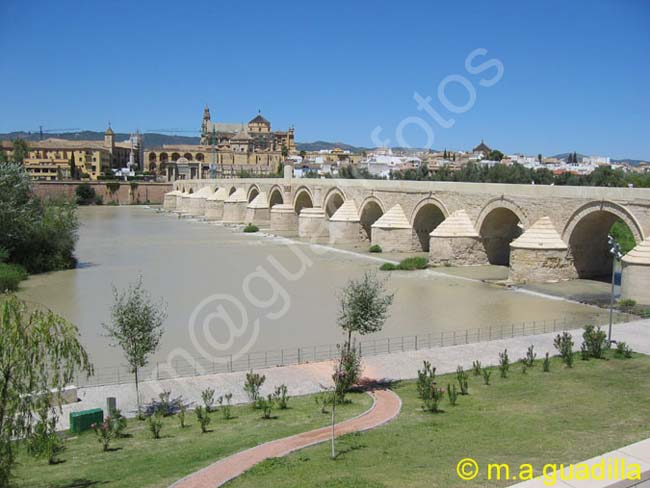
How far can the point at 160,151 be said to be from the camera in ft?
333

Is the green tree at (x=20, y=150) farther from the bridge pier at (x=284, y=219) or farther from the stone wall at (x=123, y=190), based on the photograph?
the bridge pier at (x=284, y=219)

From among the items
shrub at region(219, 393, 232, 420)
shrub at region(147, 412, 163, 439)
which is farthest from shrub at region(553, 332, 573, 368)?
shrub at region(147, 412, 163, 439)

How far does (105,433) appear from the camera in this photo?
7.21 meters

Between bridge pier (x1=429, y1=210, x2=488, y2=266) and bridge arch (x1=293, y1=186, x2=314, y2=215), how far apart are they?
55.0ft

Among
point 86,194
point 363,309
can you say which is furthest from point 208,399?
point 86,194

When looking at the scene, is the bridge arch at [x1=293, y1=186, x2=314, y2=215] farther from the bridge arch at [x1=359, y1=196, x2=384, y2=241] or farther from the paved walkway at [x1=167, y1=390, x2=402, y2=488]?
the paved walkway at [x1=167, y1=390, x2=402, y2=488]

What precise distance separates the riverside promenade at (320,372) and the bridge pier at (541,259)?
7.25 metres

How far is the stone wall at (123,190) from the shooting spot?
221 ft

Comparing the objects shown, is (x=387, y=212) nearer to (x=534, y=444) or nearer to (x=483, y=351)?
(x=483, y=351)

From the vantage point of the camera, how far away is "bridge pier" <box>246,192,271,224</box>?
4484cm

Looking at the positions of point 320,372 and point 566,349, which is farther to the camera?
point 320,372

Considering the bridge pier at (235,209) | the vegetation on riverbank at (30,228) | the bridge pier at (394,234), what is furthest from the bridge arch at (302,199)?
the vegetation on riverbank at (30,228)

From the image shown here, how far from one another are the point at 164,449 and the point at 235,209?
41281 mm

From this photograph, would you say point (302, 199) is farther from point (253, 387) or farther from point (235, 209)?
point (253, 387)
